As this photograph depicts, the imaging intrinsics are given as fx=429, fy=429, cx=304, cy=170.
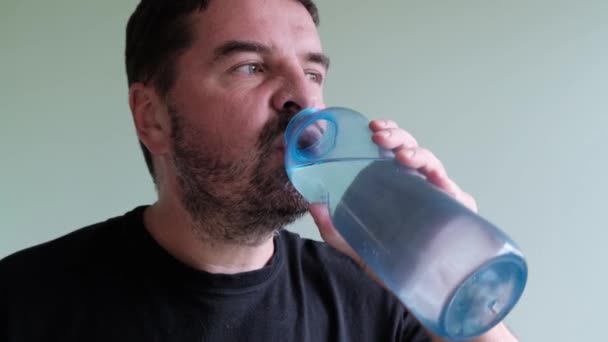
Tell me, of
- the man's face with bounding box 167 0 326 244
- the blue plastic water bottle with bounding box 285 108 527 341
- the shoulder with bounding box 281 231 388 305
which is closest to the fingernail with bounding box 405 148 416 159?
the blue plastic water bottle with bounding box 285 108 527 341

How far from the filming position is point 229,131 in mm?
655

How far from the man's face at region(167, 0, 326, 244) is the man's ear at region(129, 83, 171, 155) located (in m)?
0.04

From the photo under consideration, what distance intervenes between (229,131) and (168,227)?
0.72ft

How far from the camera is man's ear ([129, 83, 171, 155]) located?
2.44ft

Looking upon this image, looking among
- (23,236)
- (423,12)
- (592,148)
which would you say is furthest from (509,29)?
(23,236)

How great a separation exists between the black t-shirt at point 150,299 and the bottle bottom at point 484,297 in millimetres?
411

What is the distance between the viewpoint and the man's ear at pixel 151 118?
0.74 m

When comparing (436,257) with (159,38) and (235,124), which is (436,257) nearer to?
(235,124)

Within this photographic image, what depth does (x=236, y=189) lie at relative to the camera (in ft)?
2.19

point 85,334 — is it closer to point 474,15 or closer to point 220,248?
point 220,248

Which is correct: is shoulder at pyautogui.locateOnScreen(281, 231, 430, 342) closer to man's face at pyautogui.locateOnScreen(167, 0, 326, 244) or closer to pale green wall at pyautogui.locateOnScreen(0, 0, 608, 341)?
man's face at pyautogui.locateOnScreen(167, 0, 326, 244)

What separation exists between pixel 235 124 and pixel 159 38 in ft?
0.86

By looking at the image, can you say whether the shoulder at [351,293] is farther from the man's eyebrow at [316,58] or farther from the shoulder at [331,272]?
the man's eyebrow at [316,58]

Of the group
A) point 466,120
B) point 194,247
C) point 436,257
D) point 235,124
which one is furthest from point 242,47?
point 466,120
